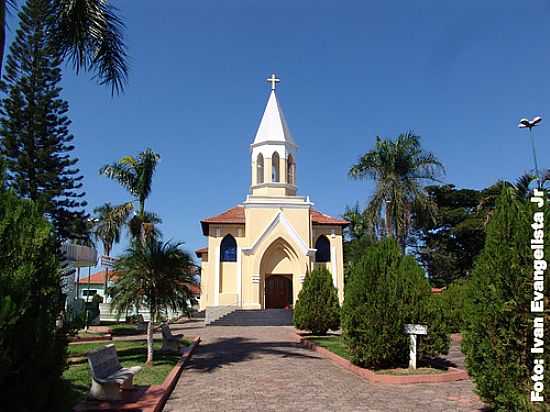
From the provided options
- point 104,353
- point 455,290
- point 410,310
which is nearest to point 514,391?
point 410,310

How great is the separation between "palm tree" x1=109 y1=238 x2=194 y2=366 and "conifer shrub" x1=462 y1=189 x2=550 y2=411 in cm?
779

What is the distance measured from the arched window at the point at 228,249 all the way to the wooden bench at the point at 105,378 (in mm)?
21970

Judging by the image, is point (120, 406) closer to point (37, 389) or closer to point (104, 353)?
point (104, 353)

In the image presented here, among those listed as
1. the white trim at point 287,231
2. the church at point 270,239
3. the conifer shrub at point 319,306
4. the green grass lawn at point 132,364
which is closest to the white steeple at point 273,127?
the church at point 270,239

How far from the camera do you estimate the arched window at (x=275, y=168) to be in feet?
102

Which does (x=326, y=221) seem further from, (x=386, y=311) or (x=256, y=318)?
(x=386, y=311)

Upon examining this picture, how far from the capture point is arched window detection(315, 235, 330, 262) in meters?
31.6

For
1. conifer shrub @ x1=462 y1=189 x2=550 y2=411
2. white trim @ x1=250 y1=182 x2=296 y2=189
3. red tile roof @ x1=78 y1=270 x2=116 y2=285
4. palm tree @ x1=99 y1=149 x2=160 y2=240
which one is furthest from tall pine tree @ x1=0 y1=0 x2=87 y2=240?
red tile roof @ x1=78 y1=270 x2=116 y2=285

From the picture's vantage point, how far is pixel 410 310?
1069 centimetres

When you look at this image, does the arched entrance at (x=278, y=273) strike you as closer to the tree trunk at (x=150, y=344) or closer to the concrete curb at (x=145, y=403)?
the tree trunk at (x=150, y=344)

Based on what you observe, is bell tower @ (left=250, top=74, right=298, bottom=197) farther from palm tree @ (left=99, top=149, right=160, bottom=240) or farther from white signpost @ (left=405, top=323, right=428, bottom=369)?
white signpost @ (left=405, top=323, right=428, bottom=369)

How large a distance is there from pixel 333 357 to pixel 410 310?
11.0 feet

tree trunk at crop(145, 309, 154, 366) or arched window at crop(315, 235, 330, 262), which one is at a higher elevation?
arched window at crop(315, 235, 330, 262)

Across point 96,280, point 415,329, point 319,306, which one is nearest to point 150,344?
point 415,329
